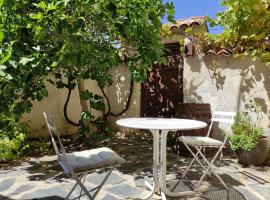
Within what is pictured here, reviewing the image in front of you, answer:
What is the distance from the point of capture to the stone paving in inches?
162

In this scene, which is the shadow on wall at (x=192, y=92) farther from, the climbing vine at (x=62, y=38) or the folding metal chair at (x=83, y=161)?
the folding metal chair at (x=83, y=161)

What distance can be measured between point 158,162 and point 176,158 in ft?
7.29

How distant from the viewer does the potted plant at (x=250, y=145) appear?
5281 millimetres

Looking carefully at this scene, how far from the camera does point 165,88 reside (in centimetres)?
781

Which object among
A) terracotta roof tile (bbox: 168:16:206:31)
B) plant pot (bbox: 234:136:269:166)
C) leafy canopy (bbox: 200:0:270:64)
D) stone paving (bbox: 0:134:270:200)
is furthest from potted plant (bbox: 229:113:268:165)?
terracotta roof tile (bbox: 168:16:206:31)

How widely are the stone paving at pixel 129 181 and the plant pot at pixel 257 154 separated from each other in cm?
13

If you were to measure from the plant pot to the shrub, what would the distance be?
8cm

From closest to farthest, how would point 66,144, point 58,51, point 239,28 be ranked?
point 58,51 < point 239,28 < point 66,144

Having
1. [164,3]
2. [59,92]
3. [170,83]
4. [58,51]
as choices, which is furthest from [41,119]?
[164,3]

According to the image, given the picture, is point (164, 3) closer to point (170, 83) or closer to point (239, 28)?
point (239, 28)

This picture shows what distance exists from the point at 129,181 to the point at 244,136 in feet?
6.95

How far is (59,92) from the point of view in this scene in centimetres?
808

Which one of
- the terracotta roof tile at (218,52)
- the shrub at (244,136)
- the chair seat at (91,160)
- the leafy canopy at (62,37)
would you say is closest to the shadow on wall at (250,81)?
the terracotta roof tile at (218,52)

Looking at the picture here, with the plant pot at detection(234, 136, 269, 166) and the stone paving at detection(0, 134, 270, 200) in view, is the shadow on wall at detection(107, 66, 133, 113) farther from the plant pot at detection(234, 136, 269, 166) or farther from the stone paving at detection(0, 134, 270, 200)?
the plant pot at detection(234, 136, 269, 166)
